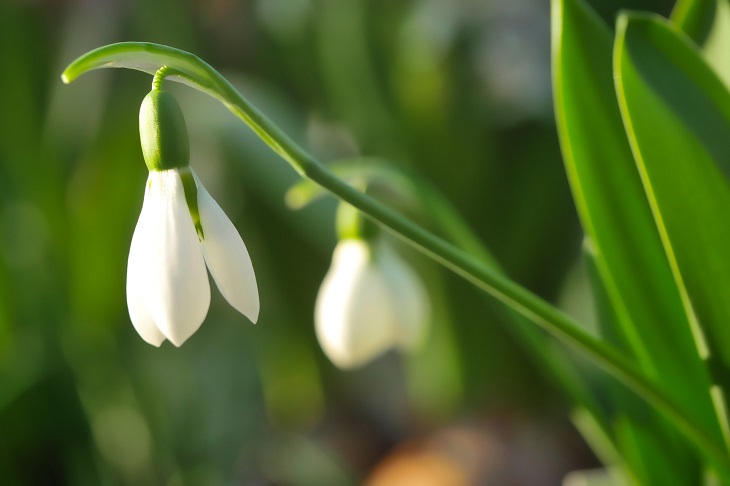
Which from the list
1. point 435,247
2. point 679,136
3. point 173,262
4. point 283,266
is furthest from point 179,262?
point 283,266

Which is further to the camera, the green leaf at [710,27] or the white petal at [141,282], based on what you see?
the green leaf at [710,27]

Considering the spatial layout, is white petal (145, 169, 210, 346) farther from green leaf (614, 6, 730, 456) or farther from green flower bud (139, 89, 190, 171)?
green leaf (614, 6, 730, 456)

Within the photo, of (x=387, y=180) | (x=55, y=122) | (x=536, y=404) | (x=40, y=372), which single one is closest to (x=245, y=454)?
(x=40, y=372)

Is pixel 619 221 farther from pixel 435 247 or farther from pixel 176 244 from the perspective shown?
pixel 176 244

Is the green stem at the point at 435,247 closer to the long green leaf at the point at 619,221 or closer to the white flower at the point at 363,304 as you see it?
the long green leaf at the point at 619,221

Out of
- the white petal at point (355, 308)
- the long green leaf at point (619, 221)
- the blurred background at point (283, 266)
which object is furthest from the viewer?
the blurred background at point (283, 266)

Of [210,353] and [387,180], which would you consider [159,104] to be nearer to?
[387,180]

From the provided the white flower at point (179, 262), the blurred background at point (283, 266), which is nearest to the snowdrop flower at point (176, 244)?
the white flower at point (179, 262)
